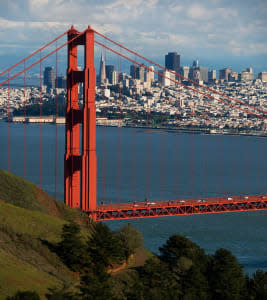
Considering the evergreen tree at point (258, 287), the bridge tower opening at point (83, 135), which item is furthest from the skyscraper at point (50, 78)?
the evergreen tree at point (258, 287)

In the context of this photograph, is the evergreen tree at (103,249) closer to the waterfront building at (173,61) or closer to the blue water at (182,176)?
the blue water at (182,176)

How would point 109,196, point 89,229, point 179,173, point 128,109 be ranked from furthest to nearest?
point 128,109 < point 179,173 < point 109,196 < point 89,229

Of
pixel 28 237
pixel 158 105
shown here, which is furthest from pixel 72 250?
pixel 158 105

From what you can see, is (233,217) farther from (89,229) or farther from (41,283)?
(41,283)

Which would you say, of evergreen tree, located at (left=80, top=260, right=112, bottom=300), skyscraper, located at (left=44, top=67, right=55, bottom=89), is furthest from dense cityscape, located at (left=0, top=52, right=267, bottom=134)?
evergreen tree, located at (left=80, top=260, right=112, bottom=300)

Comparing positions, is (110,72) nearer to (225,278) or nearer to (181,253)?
(181,253)

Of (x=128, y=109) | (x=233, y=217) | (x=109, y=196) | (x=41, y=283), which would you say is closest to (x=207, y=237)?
(x=233, y=217)
